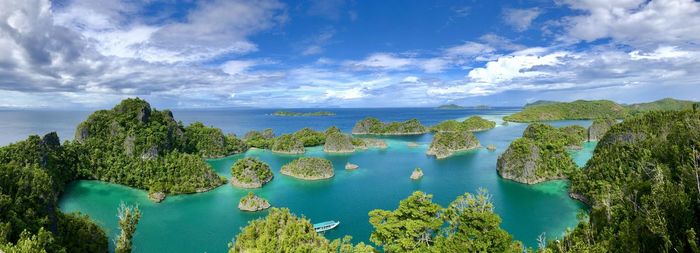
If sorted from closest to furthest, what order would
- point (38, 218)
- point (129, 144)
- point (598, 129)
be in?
1. point (38, 218)
2. point (129, 144)
3. point (598, 129)

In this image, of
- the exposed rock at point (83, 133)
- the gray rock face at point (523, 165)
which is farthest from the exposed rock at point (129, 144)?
the gray rock face at point (523, 165)

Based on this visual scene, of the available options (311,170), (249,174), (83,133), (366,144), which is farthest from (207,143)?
(366,144)

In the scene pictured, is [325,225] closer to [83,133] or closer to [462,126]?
[83,133]

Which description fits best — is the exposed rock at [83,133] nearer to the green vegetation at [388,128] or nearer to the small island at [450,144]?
the small island at [450,144]

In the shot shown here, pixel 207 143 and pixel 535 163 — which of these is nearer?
pixel 535 163

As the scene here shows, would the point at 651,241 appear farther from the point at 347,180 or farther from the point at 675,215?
the point at 347,180

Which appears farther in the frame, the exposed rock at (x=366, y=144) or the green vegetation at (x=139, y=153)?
the exposed rock at (x=366, y=144)
